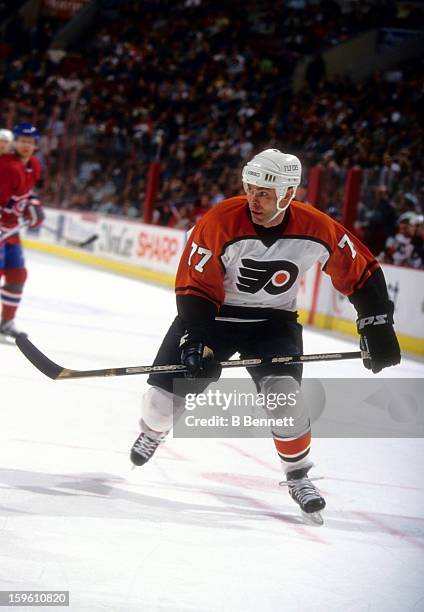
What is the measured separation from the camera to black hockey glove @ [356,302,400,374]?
341 centimetres

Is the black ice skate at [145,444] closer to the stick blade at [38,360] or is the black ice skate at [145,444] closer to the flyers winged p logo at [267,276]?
the stick blade at [38,360]

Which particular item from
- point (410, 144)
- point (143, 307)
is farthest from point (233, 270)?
point (410, 144)

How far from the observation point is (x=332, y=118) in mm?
13656

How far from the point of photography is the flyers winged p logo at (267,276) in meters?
3.38

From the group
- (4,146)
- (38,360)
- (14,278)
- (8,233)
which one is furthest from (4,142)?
(38,360)

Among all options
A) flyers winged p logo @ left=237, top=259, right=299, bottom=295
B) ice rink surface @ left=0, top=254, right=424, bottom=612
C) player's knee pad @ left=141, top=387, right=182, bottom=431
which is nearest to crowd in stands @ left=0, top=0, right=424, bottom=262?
ice rink surface @ left=0, top=254, right=424, bottom=612

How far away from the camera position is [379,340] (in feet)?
11.2

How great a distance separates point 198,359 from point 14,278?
3614mm

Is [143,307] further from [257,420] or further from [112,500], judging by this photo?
[112,500]

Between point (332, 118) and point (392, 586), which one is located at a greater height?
point (332, 118)

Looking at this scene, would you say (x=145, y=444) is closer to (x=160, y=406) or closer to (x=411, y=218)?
(x=160, y=406)

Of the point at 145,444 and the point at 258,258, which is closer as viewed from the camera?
the point at 258,258

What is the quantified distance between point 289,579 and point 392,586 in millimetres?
272

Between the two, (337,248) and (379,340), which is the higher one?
(337,248)
